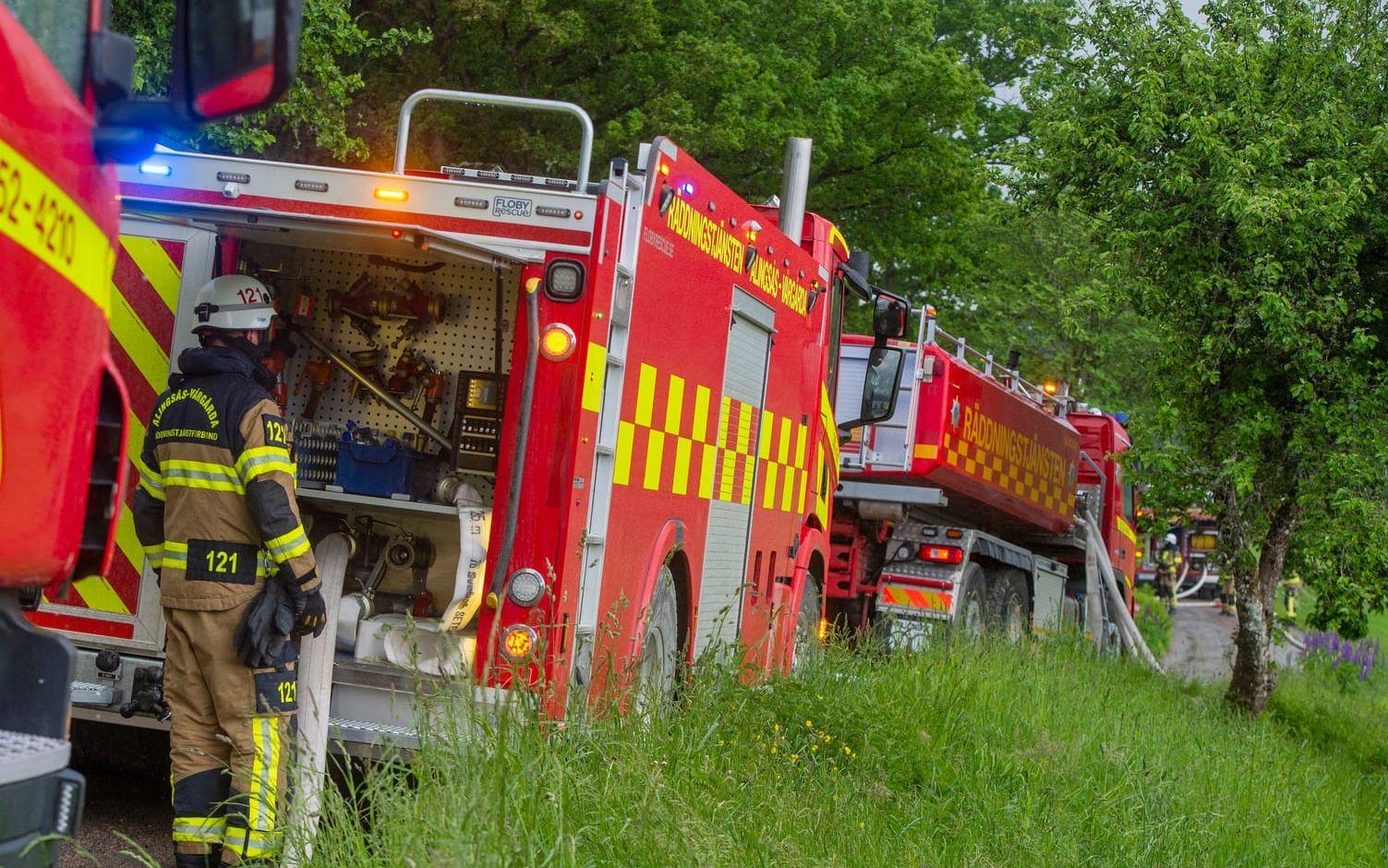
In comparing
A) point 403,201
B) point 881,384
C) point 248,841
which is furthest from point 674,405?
point 881,384

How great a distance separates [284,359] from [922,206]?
16.5 meters

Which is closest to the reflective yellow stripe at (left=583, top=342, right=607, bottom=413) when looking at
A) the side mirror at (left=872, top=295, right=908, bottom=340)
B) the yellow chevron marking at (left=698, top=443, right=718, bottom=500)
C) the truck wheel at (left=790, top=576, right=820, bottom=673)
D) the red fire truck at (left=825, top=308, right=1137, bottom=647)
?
the yellow chevron marking at (left=698, top=443, right=718, bottom=500)

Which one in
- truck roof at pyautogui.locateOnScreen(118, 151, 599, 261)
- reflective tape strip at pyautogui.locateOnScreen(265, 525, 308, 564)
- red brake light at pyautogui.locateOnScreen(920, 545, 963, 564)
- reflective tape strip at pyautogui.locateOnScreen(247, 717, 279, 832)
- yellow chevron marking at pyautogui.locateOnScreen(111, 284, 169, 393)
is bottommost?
reflective tape strip at pyautogui.locateOnScreen(247, 717, 279, 832)

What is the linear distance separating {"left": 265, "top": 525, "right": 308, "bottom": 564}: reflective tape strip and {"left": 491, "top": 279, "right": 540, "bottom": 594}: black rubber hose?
0.70m

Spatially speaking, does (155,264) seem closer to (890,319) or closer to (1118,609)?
(890,319)

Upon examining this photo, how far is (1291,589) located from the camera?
75.2 ft

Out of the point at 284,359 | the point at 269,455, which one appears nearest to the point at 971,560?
the point at 284,359

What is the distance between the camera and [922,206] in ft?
72.5

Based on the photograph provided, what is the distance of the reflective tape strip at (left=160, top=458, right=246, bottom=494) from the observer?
17.0ft

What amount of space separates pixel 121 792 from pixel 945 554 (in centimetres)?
Answer: 703

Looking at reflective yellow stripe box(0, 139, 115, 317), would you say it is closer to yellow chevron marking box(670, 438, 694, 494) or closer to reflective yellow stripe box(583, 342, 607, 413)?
reflective yellow stripe box(583, 342, 607, 413)

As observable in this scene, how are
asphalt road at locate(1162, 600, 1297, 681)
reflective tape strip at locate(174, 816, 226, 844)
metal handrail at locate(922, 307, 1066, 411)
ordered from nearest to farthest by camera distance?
reflective tape strip at locate(174, 816, 226, 844) < metal handrail at locate(922, 307, 1066, 411) < asphalt road at locate(1162, 600, 1297, 681)

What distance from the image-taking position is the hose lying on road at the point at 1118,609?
1385 centimetres

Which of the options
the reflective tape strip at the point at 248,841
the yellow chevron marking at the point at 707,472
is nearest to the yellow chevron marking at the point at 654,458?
the yellow chevron marking at the point at 707,472
